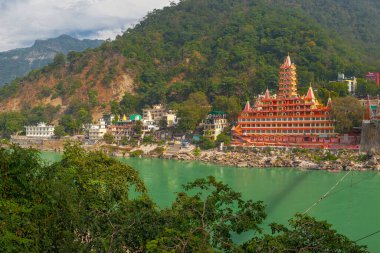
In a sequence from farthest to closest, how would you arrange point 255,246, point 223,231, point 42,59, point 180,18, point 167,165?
point 42,59 → point 180,18 → point 167,165 → point 223,231 → point 255,246

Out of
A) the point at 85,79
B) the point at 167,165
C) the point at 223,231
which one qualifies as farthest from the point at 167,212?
the point at 85,79

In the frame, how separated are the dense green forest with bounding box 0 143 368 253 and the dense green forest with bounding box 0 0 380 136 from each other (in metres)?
33.8

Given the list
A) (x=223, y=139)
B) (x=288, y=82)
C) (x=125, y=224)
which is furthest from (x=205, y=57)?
(x=125, y=224)

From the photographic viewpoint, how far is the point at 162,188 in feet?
79.0

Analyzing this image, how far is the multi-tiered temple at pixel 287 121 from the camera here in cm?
3506

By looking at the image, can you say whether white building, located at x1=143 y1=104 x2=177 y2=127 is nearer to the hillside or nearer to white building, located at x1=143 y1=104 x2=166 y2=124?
white building, located at x1=143 y1=104 x2=166 y2=124

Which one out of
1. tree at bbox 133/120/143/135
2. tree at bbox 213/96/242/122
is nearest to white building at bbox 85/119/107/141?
tree at bbox 133/120/143/135

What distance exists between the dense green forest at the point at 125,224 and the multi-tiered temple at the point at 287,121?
92.4 feet

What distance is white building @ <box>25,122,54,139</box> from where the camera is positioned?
5009 cm

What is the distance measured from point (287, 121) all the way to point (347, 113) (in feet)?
16.6

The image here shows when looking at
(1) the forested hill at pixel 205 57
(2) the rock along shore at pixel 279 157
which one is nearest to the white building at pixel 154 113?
(1) the forested hill at pixel 205 57

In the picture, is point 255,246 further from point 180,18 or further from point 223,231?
point 180,18

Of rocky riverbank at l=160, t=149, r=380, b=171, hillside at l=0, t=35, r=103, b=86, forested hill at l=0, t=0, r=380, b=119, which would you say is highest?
hillside at l=0, t=35, r=103, b=86

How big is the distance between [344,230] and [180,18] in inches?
2482
